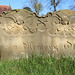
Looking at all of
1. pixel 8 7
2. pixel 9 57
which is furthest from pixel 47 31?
pixel 8 7

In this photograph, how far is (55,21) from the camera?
3027 millimetres

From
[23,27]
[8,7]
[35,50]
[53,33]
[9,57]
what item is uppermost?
[8,7]

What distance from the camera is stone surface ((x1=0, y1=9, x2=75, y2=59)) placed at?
9.95 ft

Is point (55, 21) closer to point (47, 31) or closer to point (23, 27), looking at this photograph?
point (47, 31)

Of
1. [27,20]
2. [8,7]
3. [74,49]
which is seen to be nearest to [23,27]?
[27,20]

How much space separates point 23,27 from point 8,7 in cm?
2069

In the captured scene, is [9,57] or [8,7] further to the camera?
[8,7]

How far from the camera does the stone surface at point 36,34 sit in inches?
119

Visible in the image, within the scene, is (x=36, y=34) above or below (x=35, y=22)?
below

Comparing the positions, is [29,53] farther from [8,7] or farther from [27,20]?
[8,7]

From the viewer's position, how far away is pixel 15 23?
10.3 feet

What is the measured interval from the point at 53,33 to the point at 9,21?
1.45 meters

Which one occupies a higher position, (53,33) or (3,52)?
(53,33)

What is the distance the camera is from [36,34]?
10.1 feet
